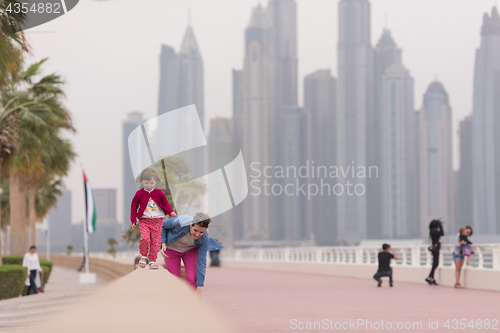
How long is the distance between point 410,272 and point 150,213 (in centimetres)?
1668

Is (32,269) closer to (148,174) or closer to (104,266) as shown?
(148,174)

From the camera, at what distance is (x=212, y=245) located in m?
6.75

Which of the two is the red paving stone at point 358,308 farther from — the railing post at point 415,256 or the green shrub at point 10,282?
the green shrub at point 10,282

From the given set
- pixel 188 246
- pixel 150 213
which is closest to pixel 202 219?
pixel 188 246

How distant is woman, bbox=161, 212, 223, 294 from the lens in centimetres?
663

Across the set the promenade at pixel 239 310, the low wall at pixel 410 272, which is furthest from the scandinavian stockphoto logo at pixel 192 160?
the low wall at pixel 410 272

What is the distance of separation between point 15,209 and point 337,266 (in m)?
14.3

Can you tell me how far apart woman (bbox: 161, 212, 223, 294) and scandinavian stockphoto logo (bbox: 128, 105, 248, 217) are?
164 millimetres

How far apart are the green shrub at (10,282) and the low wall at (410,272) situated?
1222 cm

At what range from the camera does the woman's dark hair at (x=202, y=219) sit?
606cm

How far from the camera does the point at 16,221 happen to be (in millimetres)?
27969

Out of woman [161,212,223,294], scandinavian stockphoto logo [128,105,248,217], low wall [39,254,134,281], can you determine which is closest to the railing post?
low wall [39,254,134,281]

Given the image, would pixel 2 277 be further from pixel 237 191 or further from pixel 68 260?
pixel 68 260

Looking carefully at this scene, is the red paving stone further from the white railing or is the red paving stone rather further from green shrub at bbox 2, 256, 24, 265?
green shrub at bbox 2, 256, 24, 265
